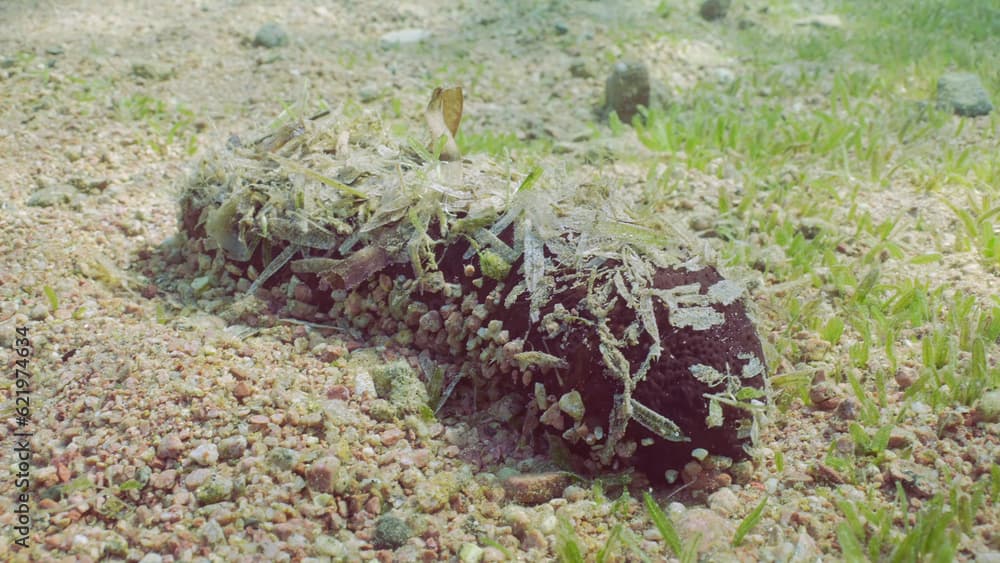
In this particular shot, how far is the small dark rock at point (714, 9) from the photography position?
546cm

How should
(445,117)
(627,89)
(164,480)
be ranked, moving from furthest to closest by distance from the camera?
(627,89) < (445,117) < (164,480)

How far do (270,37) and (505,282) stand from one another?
11.0 feet

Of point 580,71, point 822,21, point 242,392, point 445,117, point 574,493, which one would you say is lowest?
point 574,493

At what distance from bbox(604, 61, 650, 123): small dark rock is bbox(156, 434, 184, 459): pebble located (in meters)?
3.02

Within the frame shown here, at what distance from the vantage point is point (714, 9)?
18.0ft

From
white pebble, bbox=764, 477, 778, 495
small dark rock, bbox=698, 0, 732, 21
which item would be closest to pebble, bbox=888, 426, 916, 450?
white pebble, bbox=764, 477, 778, 495

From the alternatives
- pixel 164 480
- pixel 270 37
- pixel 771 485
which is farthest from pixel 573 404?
pixel 270 37

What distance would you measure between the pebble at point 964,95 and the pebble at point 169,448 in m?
3.92

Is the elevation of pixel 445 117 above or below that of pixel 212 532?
above

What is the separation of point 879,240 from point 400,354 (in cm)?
188

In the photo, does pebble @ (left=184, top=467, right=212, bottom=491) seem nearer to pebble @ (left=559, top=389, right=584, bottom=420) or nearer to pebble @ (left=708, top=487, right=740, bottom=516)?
pebble @ (left=559, top=389, right=584, bottom=420)

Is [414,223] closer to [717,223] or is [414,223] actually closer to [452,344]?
[452,344]

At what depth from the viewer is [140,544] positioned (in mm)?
1664

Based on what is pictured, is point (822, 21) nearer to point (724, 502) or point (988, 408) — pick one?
point (988, 408)
